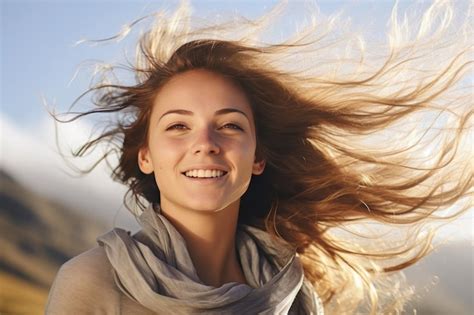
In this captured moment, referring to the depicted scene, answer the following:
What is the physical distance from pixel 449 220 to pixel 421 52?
775mm

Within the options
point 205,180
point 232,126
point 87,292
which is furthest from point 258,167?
point 87,292

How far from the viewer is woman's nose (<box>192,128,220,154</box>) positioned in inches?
125

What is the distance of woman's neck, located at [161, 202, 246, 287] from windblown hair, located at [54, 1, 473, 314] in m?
0.31

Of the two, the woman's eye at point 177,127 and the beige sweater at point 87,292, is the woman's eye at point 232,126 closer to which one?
the woman's eye at point 177,127

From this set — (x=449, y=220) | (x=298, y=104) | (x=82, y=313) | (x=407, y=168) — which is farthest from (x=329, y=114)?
(x=82, y=313)

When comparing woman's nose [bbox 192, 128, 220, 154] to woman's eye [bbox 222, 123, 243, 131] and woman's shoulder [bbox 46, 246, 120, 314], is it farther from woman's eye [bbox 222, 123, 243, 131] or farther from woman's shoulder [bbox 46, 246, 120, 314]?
woman's shoulder [bbox 46, 246, 120, 314]

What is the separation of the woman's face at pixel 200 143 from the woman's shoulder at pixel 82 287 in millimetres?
411

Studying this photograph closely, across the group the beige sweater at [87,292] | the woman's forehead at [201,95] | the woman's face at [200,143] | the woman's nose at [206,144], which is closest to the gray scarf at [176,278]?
the beige sweater at [87,292]

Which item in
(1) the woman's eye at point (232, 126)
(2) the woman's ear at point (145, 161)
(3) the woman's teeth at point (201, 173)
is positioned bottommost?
(3) the woman's teeth at point (201, 173)

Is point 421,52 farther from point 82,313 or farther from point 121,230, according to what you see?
point 82,313

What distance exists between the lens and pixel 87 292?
2977mm

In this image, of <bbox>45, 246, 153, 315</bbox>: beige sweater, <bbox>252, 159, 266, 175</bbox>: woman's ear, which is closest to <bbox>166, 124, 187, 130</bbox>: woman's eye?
<bbox>252, 159, 266, 175</bbox>: woman's ear

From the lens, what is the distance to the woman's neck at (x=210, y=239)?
10.9 feet

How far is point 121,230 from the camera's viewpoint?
3205mm
